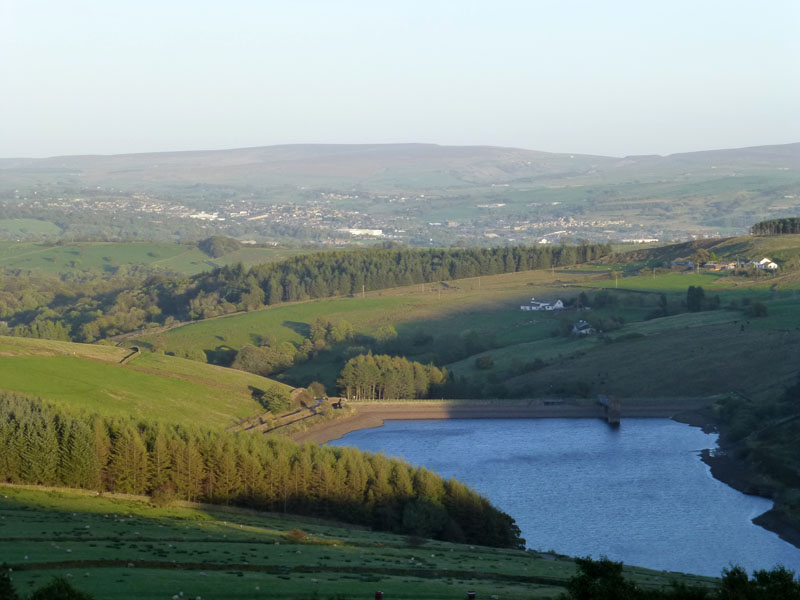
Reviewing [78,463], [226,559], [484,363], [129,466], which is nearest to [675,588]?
[226,559]

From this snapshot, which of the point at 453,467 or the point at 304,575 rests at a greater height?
the point at 304,575

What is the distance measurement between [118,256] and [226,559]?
129 metres

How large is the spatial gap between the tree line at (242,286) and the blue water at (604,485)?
124 feet

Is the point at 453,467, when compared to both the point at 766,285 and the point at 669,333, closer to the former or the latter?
the point at 669,333

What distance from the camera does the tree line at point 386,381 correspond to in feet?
226

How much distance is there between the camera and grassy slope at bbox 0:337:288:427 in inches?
2182

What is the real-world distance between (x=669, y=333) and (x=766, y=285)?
17639 millimetres

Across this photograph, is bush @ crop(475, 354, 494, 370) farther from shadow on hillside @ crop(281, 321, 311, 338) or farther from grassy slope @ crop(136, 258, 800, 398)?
shadow on hillside @ crop(281, 321, 311, 338)

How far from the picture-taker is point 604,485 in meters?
47.3

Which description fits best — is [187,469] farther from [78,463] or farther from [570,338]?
[570,338]

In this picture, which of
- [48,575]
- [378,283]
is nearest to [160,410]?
[48,575]

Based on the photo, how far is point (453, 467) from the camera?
51.7m

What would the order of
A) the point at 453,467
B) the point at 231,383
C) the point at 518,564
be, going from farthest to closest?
the point at 231,383
the point at 453,467
the point at 518,564

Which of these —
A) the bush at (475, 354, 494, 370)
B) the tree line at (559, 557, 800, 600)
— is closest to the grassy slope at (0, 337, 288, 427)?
the bush at (475, 354, 494, 370)
